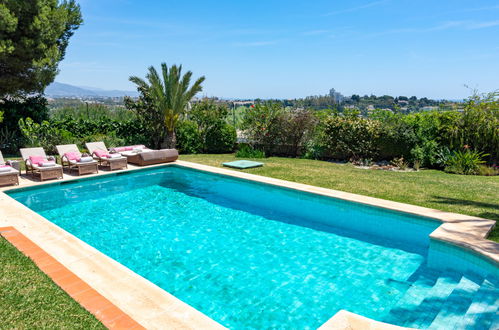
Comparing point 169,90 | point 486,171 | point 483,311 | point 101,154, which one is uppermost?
point 169,90

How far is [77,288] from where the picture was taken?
4.16 metres

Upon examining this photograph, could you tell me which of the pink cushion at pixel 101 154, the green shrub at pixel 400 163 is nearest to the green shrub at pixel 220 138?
the pink cushion at pixel 101 154

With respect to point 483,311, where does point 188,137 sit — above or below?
above

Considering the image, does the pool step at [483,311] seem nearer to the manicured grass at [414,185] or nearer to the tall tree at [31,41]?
the manicured grass at [414,185]

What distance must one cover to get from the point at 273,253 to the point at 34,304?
12.5ft

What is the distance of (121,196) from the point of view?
991 centimetres

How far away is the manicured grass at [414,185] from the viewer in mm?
7980

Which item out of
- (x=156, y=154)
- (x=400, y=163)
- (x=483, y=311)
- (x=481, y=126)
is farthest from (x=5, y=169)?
(x=481, y=126)

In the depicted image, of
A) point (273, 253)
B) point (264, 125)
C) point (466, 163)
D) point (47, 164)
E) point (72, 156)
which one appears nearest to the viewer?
point (273, 253)

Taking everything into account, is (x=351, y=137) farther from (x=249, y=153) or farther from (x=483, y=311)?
(x=483, y=311)

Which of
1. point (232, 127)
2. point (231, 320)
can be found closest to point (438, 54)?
point (232, 127)

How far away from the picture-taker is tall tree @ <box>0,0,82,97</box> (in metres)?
13.7

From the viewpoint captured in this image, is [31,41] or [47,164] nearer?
[47,164]

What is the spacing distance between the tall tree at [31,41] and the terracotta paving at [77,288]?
39.1 feet
